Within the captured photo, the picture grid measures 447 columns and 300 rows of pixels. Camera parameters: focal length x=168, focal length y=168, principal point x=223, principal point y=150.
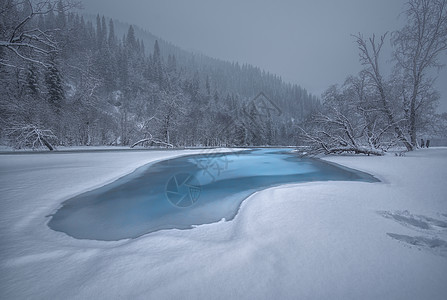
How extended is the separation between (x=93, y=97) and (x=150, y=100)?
1060 inches

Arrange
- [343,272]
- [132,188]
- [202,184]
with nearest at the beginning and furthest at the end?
[343,272] < [132,188] < [202,184]

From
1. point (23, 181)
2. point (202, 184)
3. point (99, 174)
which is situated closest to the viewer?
point (23, 181)

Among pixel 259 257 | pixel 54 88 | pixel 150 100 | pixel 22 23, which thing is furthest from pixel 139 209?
pixel 150 100

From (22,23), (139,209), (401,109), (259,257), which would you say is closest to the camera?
(259,257)

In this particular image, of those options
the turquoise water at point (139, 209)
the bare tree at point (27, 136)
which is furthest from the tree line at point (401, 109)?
the bare tree at point (27, 136)

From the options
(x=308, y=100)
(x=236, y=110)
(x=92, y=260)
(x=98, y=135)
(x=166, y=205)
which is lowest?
(x=166, y=205)

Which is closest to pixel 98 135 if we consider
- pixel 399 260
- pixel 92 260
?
pixel 92 260

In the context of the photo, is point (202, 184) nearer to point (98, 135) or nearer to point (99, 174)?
point (99, 174)

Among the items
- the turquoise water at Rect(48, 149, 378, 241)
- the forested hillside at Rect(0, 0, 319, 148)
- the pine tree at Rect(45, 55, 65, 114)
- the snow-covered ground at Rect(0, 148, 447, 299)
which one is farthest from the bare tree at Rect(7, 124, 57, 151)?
the snow-covered ground at Rect(0, 148, 447, 299)

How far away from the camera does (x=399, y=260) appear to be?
1.85 metres

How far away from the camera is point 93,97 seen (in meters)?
31.2

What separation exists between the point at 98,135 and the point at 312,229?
1682 inches

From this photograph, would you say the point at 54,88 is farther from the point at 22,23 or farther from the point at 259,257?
the point at 259,257

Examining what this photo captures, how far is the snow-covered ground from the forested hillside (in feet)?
19.5
